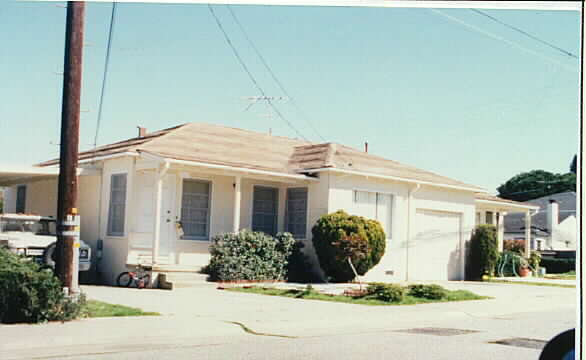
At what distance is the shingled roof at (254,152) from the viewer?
609 inches

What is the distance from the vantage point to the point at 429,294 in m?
13.2

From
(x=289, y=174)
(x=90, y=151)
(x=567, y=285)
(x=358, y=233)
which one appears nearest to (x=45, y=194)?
(x=90, y=151)

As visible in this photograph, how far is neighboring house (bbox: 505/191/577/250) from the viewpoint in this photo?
1592 centimetres

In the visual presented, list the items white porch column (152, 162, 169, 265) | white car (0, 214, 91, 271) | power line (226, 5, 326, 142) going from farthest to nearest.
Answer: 1. white porch column (152, 162, 169, 265)
2. white car (0, 214, 91, 271)
3. power line (226, 5, 326, 142)

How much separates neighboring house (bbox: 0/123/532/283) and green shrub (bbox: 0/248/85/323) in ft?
17.6

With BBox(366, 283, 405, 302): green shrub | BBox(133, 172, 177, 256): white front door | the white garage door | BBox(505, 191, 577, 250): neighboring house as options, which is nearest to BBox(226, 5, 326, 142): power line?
BBox(133, 172, 177, 256): white front door

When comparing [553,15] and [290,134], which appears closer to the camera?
[553,15]

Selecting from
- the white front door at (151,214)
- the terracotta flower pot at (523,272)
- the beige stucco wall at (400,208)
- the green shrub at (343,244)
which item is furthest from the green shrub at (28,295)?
the terracotta flower pot at (523,272)

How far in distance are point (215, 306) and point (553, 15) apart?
6.33m

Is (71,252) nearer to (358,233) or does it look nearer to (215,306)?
(215,306)

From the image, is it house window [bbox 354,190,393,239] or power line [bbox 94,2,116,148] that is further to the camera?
house window [bbox 354,190,393,239]

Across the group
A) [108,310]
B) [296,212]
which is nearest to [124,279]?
[108,310]

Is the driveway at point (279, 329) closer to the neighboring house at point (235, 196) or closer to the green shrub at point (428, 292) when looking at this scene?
the green shrub at point (428, 292)

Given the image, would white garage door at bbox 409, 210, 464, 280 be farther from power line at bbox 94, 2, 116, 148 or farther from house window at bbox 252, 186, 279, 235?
power line at bbox 94, 2, 116, 148
